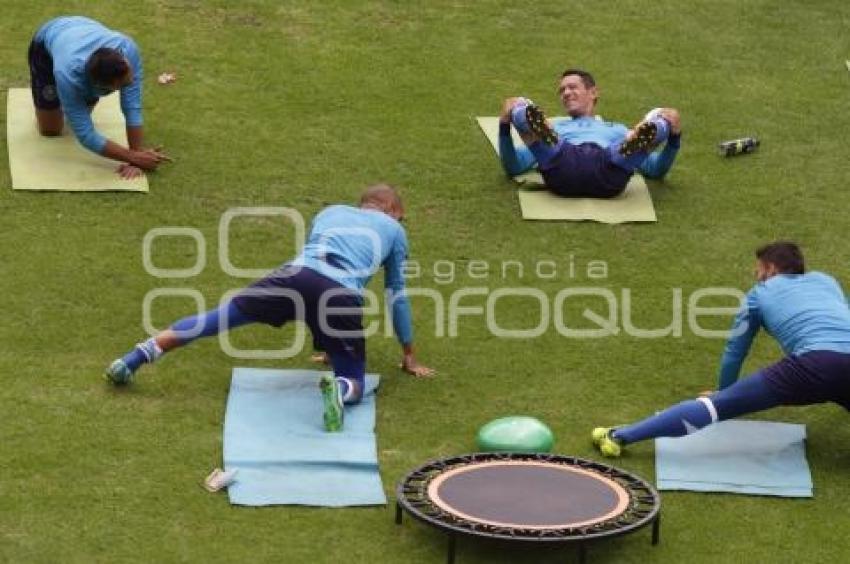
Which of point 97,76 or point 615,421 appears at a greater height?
point 97,76

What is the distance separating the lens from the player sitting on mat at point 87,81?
12.8 meters

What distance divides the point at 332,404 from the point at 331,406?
12 millimetres

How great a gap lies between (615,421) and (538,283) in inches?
71.7

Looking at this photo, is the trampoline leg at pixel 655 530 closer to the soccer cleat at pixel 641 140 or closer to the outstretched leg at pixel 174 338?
the outstretched leg at pixel 174 338

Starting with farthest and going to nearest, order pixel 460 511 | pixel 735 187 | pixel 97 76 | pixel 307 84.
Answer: pixel 307 84, pixel 735 187, pixel 97 76, pixel 460 511

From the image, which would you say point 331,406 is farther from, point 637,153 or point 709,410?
point 637,153

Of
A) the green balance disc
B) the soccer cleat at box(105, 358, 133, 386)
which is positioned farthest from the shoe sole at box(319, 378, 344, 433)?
the soccer cleat at box(105, 358, 133, 386)

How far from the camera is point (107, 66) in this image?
1266 centimetres

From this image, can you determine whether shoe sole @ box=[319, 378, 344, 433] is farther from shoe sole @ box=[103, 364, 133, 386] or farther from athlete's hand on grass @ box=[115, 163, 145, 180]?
athlete's hand on grass @ box=[115, 163, 145, 180]

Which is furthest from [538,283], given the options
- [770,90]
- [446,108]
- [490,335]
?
[770,90]

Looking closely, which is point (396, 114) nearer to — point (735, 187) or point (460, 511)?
point (735, 187)

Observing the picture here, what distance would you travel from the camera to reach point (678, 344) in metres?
11.8

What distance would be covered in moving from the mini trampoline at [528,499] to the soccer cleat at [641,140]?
3.82m

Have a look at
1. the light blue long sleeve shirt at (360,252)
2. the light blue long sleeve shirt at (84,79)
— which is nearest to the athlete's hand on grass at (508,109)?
the light blue long sleeve shirt at (360,252)
